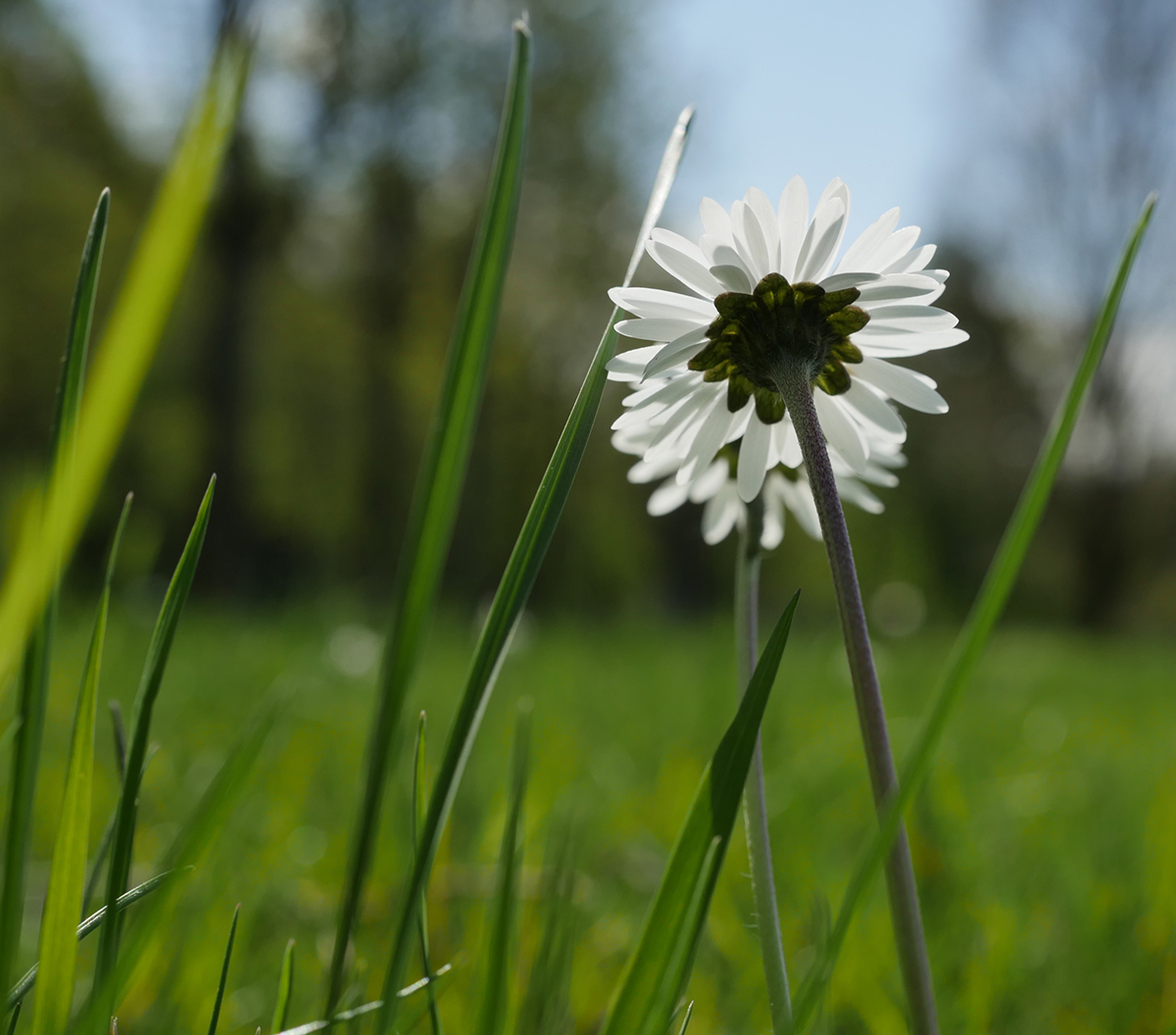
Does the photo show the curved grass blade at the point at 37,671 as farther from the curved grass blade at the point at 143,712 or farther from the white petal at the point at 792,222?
the white petal at the point at 792,222

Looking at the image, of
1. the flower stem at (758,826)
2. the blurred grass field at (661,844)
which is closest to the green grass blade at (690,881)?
the flower stem at (758,826)

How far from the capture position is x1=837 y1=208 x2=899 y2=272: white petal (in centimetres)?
38

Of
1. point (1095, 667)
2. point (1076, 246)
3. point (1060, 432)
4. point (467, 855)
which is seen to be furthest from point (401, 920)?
point (1076, 246)

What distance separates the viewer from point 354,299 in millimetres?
10039

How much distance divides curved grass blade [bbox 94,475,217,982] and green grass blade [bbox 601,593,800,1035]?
0.58ft

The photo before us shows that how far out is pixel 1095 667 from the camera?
5.07 metres

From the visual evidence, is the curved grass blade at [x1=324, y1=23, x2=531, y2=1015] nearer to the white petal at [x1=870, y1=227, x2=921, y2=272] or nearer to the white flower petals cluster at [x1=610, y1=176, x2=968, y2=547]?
the white flower petals cluster at [x1=610, y1=176, x2=968, y2=547]

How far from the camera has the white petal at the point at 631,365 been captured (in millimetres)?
367

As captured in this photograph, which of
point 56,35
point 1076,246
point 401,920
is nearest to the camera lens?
point 401,920

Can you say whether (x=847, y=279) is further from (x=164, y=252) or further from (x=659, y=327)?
(x=164, y=252)

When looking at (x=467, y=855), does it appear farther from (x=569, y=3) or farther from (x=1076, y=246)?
(x=1076, y=246)

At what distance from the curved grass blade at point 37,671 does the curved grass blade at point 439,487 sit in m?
0.09

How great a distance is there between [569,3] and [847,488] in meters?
10.7

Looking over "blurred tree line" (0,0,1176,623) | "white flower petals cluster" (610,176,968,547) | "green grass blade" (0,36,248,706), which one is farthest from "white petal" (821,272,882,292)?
"blurred tree line" (0,0,1176,623)
